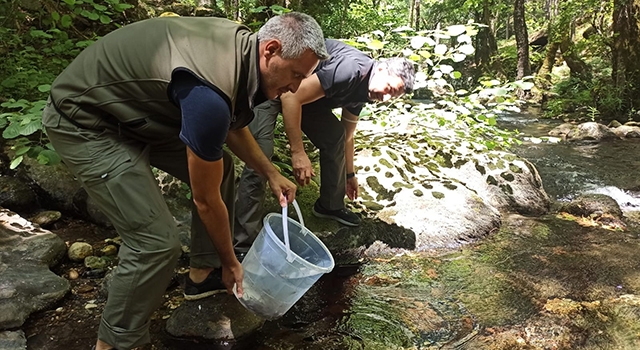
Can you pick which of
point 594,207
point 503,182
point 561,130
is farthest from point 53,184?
point 561,130

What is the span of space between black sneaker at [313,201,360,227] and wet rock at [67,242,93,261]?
168 cm

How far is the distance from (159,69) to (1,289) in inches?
63.8

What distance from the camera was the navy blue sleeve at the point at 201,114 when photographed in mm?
1613

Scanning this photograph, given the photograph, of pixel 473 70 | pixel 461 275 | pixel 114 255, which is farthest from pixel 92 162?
pixel 473 70

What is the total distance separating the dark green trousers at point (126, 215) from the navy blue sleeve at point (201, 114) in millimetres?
426

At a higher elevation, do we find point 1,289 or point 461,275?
point 1,289

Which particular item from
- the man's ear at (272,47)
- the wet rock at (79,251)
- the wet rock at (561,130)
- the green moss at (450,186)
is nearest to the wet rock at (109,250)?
the wet rock at (79,251)

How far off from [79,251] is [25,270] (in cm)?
50

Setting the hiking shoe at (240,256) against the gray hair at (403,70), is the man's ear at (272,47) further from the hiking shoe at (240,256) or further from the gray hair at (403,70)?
the hiking shoe at (240,256)

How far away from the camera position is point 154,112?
6.23 ft

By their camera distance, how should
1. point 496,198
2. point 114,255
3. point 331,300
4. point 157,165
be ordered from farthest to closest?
1. point 496,198
2. point 114,255
3. point 331,300
4. point 157,165

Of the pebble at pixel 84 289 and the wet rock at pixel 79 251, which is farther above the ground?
the wet rock at pixel 79 251

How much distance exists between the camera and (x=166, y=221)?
1.98m

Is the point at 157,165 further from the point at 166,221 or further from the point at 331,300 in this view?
the point at 331,300
